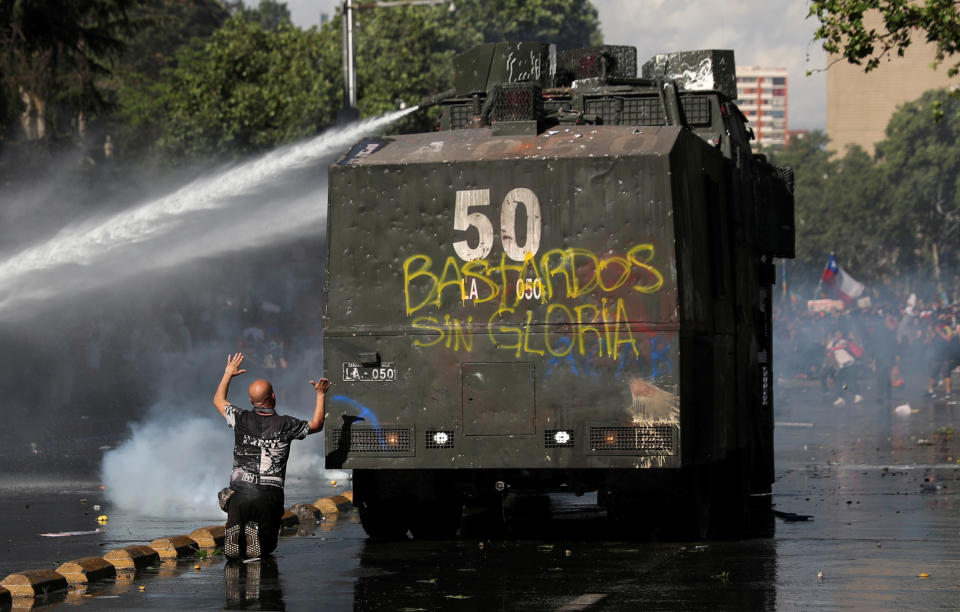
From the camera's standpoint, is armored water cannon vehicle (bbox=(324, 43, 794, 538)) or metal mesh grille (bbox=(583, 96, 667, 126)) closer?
armored water cannon vehicle (bbox=(324, 43, 794, 538))

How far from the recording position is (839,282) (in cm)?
5075

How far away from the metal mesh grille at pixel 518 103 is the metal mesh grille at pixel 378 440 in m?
2.41

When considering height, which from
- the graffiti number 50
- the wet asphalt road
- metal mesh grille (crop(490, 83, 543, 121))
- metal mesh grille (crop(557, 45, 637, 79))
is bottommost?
the wet asphalt road

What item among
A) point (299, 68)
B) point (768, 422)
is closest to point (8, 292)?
point (768, 422)

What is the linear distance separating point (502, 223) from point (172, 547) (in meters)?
3.23

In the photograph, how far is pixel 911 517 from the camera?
1495 centimetres

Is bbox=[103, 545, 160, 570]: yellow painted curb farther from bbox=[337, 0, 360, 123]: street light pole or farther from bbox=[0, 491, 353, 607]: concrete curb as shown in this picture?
bbox=[337, 0, 360, 123]: street light pole

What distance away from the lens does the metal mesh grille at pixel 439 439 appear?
40.2 feet

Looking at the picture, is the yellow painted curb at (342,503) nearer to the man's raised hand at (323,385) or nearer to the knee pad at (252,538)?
the man's raised hand at (323,385)

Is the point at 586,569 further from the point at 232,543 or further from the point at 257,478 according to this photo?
the point at 232,543

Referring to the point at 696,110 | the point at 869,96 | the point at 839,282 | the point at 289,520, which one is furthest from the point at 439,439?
the point at 869,96

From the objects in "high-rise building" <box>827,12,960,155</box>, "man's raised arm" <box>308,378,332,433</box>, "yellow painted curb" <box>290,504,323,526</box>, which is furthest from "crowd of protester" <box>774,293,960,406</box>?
"high-rise building" <box>827,12,960,155</box>

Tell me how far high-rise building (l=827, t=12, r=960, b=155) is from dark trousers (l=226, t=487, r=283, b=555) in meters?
164

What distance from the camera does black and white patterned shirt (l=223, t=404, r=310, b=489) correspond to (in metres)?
11.8
